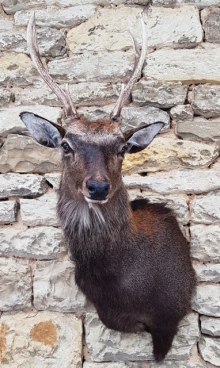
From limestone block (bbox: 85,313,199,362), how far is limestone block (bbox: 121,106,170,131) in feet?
3.65

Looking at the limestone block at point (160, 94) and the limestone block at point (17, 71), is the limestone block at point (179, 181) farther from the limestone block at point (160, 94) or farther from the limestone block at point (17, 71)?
the limestone block at point (17, 71)

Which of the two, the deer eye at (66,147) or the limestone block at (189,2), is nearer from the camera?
the deer eye at (66,147)

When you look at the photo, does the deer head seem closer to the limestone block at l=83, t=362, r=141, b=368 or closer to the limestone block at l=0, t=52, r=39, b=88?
the limestone block at l=0, t=52, r=39, b=88

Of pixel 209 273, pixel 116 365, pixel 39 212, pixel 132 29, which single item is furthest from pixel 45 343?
pixel 132 29

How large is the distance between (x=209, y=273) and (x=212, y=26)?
146cm

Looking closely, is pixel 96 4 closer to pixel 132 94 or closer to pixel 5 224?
pixel 132 94

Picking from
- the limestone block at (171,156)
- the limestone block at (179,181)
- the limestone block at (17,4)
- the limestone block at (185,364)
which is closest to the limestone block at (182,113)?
the limestone block at (171,156)

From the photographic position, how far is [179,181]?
3109 mm

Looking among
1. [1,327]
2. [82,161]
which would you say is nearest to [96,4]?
[82,161]

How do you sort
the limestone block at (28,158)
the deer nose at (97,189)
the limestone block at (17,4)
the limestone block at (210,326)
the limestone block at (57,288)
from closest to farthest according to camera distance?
the deer nose at (97,189)
the limestone block at (210,326)
the limestone block at (57,288)
the limestone block at (28,158)
the limestone block at (17,4)

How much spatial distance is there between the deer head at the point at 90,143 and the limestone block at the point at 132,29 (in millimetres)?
459

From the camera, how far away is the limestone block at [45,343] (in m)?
3.09

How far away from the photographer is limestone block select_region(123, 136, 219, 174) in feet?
10.2

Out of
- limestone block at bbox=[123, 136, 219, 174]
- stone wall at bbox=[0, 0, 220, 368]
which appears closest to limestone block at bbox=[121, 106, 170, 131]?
stone wall at bbox=[0, 0, 220, 368]
